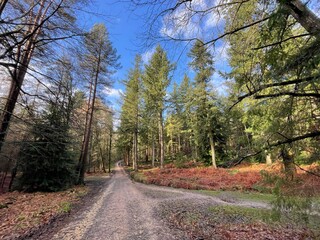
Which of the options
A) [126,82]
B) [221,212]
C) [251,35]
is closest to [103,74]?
[126,82]

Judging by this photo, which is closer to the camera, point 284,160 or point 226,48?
point 284,160

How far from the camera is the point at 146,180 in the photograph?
14305 millimetres

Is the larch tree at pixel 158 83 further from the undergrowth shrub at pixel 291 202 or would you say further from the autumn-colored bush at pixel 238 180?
the undergrowth shrub at pixel 291 202

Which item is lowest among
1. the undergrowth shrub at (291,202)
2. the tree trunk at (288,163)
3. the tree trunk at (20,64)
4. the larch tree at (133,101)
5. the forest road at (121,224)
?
the forest road at (121,224)

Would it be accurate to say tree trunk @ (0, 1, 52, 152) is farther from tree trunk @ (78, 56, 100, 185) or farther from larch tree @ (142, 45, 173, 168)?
larch tree @ (142, 45, 173, 168)

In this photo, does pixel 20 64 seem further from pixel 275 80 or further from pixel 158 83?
pixel 158 83

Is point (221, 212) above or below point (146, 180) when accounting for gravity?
below

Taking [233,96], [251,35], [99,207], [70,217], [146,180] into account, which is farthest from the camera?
[146,180]

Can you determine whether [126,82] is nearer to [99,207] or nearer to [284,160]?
[99,207]

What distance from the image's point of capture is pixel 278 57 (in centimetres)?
254

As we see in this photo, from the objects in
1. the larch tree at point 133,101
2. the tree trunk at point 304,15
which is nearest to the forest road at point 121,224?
the tree trunk at point 304,15

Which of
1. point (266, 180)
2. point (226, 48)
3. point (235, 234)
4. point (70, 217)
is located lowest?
point (235, 234)

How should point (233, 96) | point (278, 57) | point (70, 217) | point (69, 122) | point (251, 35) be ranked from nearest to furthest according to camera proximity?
point (278, 57)
point (251, 35)
point (233, 96)
point (69, 122)
point (70, 217)

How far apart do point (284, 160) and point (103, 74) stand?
1418 cm
